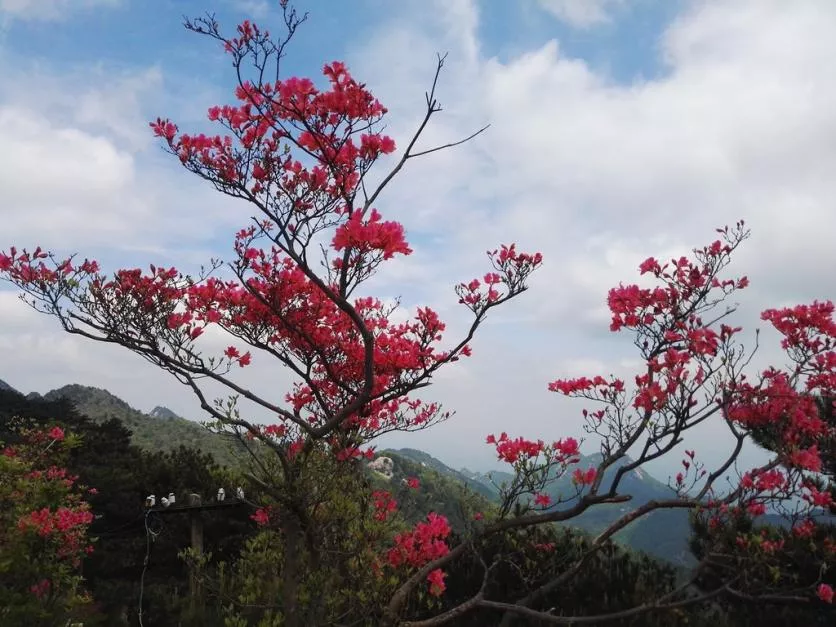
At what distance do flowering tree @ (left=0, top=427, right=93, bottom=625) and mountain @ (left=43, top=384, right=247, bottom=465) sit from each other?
1807cm

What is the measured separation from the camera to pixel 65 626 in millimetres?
5598

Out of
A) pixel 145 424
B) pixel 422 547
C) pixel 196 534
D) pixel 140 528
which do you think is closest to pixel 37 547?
pixel 196 534

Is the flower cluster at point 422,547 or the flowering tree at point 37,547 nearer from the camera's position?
the flower cluster at point 422,547

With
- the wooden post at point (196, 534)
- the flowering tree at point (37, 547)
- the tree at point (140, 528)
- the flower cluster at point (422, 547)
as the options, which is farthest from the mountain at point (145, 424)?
the flower cluster at point (422, 547)

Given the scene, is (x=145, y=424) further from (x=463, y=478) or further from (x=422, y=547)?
(x=422, y=547)

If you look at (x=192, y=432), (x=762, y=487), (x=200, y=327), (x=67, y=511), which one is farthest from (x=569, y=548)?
(x=192, y=432)

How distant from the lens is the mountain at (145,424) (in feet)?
90.5

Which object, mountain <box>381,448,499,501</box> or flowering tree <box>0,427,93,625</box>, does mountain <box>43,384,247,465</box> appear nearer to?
mountain <box>381,448,499,501</box>

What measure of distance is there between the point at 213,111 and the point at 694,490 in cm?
536

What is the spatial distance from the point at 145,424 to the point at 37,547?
27.4 metres

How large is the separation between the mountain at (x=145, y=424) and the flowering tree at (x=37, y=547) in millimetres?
18068

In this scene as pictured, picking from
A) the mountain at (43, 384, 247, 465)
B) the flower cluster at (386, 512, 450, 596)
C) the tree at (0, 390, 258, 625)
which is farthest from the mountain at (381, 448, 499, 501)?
the mountain at (43, 384, 247, 465)

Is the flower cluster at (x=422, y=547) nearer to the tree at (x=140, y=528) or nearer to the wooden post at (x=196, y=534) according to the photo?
the tree at (x=140, y=528)

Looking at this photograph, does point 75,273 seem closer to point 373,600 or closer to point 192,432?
point 373,600
